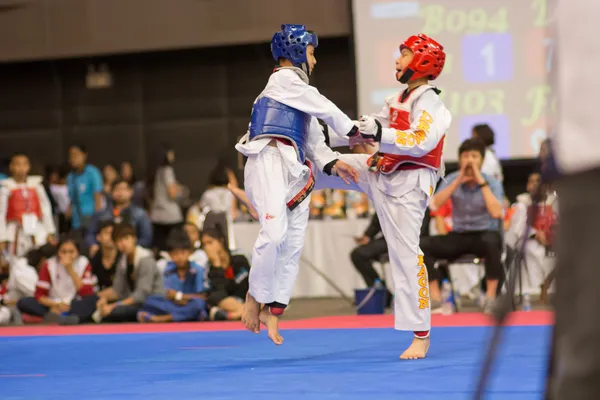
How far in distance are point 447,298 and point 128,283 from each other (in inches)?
104

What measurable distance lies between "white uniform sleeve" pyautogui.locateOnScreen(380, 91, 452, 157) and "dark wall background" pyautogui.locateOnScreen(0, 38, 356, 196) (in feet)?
24.8

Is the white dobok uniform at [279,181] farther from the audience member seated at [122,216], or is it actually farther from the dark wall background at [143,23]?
the dark wall background at [143,23]

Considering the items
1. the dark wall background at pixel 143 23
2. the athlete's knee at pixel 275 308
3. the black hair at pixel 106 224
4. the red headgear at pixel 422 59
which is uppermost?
the dark wall background at pixel 143 23

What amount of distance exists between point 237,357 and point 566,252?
3.48 metres

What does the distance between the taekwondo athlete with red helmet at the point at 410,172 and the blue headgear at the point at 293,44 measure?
485 mm

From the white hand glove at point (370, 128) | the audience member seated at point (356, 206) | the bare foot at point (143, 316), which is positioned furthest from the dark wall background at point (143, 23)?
the white hand glove at point (370, 128)

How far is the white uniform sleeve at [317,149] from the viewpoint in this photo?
4602 millimetres

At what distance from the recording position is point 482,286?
26.1ft

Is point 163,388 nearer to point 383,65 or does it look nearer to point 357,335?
point 357,335

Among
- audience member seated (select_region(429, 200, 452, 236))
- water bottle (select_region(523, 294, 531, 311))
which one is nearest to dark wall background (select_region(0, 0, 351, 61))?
audience member seated (select_region(429, 200, 452, 236))

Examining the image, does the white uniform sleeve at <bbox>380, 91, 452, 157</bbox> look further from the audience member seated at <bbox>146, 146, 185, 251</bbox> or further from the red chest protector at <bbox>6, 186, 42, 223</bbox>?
the audience member seated at <bbox>146, 146, 185, 251</bbox>

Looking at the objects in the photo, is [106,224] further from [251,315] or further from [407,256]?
[407,256]

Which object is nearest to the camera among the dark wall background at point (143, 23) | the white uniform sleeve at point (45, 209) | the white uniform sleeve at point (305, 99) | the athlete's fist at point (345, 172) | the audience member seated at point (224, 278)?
the white uniform sleeve at point (305, 99)

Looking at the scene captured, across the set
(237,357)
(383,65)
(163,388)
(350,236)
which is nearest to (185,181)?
(383,65)
